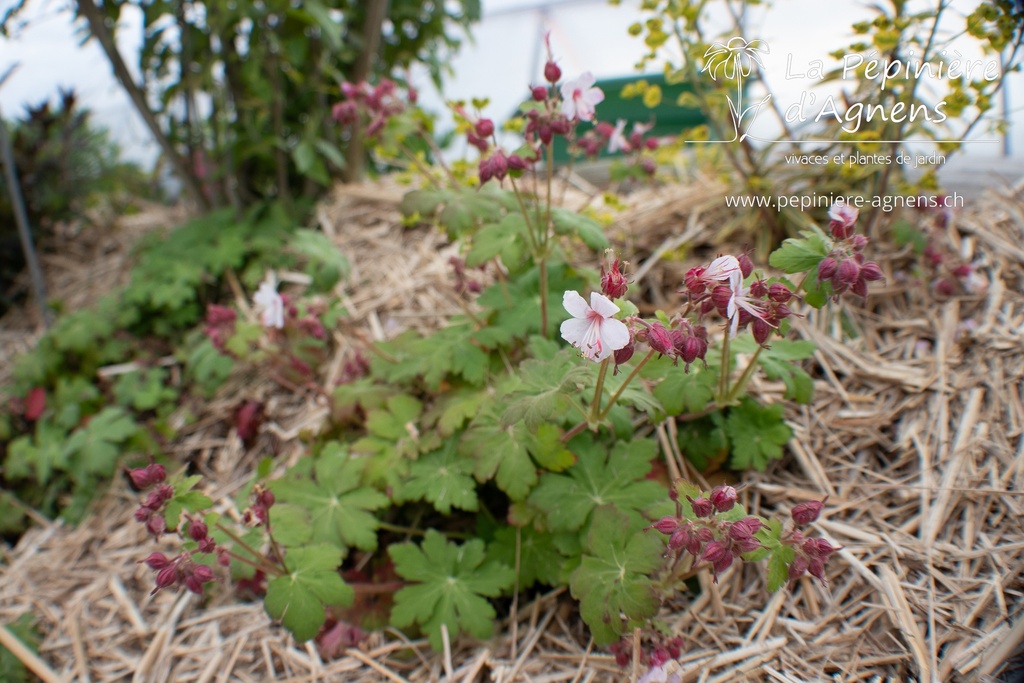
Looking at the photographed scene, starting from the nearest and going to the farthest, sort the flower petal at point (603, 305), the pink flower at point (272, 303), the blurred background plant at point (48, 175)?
the flower petal at point (603, 305) < the pink flower at point (272, 303) < the blurred background plant at point (48, 175)

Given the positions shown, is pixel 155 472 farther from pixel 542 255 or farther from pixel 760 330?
pixel 760 330

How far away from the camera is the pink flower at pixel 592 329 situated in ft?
3.57

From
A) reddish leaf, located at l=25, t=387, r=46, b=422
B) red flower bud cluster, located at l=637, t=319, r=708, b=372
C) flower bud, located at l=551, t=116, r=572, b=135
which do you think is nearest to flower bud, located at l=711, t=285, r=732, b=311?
red flower bud cluster, located at l=637, t=319, r=708, b=372

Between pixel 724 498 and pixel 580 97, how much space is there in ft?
3.17

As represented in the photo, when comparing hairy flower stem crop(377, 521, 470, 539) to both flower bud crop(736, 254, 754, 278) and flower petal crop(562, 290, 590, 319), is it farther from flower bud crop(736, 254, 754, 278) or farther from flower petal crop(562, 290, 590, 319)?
flower bud crop(736, 254, 754, 278)

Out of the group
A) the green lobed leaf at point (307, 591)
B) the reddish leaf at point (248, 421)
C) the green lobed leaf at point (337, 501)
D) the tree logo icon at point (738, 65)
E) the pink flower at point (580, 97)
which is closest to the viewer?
the green lobed leaf at point (307, 591)

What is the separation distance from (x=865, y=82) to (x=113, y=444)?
2.92 m

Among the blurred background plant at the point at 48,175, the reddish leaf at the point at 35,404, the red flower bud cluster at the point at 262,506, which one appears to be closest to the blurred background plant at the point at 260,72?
the blurred background plant at the point at 48,175

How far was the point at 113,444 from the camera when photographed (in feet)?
7.97

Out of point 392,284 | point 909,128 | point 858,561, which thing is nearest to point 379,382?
point 392,284

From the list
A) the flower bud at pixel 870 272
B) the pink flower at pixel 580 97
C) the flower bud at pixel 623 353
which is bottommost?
the flower bud at pixel 623 353

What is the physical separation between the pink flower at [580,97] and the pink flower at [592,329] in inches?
24.9

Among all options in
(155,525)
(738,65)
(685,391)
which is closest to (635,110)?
(738,65)

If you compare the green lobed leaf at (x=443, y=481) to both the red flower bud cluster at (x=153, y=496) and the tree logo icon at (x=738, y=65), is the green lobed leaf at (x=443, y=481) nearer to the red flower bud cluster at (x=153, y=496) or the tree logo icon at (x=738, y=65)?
the red flower bud cluster at (x=153, y=496)
